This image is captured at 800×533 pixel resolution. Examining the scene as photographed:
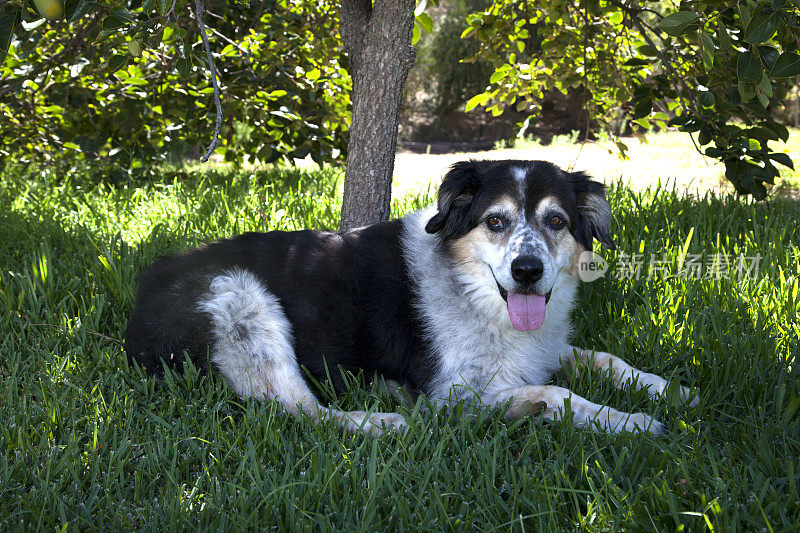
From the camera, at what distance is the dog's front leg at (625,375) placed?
2877 mm

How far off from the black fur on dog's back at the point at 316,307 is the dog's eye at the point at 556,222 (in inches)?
29.4

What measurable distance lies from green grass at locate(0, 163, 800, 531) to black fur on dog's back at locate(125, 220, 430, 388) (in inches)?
7.4

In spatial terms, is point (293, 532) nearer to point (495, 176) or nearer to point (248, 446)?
point (248, 446)

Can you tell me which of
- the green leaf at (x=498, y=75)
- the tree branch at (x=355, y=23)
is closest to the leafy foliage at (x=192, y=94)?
the tree branch at (x=355, y=23)

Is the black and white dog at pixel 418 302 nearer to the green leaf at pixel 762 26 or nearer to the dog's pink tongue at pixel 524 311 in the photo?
the dog's pink tongue at pixel 524 311

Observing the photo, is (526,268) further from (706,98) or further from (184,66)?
(706,98)

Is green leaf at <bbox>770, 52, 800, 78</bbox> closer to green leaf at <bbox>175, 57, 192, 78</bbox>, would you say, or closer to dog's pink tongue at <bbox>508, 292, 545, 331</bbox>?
dog's pink tongue at <bbox>508, 292, 545, 331</bbox>

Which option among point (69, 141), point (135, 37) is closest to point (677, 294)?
point (135, 37)

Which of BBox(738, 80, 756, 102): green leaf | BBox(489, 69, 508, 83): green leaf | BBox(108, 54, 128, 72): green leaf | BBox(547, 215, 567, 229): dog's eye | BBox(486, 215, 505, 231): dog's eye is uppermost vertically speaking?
BBox(489, 69, 508, 83): green leaf

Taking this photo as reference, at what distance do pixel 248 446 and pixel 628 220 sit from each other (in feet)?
12.0

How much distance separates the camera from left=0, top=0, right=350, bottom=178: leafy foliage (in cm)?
538

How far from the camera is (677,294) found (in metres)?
3.86

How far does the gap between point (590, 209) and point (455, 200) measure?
2.26 feet

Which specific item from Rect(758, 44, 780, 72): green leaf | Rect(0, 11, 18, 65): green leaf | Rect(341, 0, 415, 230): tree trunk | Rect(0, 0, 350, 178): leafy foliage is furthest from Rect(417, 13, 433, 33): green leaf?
Rect(0, 11, 18, 65): green leaf
